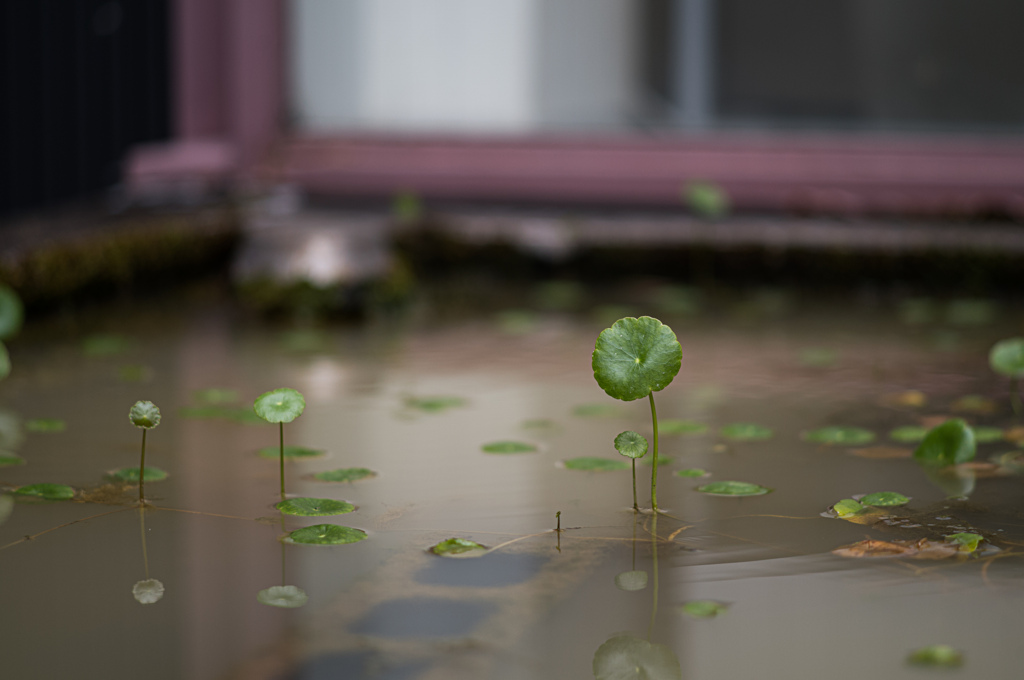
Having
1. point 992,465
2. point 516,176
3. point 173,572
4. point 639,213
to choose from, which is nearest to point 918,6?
point 639,213

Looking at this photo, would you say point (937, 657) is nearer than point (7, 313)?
Yes

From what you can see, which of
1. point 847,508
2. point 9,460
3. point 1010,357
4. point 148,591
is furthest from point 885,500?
point 9,460

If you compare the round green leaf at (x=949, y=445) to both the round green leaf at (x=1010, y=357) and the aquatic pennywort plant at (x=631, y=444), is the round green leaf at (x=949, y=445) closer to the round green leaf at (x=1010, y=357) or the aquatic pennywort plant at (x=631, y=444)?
the round green leaf at (x=1010, y=357)

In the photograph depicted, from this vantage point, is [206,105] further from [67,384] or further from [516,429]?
[516,429]

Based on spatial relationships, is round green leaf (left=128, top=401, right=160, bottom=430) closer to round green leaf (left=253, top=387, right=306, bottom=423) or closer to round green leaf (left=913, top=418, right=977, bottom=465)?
round green leaf (left=253, top=387, right=306, bottom=423)

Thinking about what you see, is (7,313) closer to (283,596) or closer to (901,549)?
(283,596)

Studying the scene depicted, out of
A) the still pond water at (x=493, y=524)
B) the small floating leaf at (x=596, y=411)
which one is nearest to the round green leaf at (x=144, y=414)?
the still pond water at (x=493, y=524)

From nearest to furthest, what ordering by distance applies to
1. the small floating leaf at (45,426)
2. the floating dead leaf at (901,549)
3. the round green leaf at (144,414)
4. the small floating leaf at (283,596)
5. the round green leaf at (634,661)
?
the round green leaf at (634,661) → the small floating leaf at (283,596) → the floating dead leaf at (901,549) → the round green leaf at (144,414) → the small floating leaf at (45,426)
